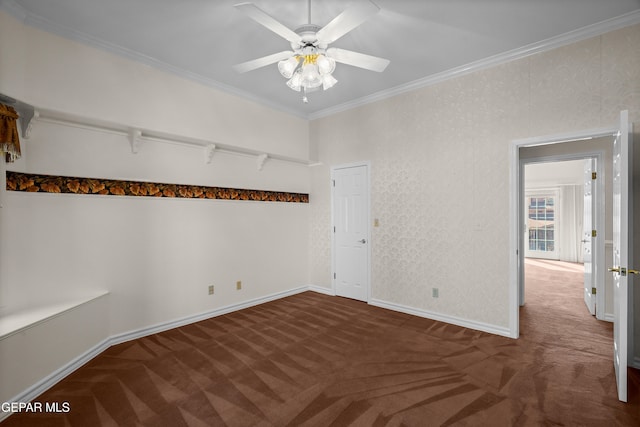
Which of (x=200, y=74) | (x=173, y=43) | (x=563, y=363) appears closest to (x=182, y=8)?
(x=173, y=43)

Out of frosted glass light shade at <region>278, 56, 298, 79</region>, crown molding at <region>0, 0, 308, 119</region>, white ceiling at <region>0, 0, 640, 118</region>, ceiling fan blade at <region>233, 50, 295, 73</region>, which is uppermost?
white ceiling at <region>0, 0, 640, 118</region>

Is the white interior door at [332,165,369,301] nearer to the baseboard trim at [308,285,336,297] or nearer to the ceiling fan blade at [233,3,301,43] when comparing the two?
the baseboard trim at [308,285,336,297]

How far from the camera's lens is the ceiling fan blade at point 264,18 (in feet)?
5.40

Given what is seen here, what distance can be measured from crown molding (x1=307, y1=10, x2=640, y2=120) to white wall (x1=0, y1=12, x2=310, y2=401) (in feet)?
5.72

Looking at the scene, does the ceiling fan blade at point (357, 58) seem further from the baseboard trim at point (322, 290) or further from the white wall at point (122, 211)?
the baseboard trim at point (322, 290)

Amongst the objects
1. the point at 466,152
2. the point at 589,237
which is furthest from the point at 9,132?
the point at 589,237

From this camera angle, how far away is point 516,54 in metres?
3.11

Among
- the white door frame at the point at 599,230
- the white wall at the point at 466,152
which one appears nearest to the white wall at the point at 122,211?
the white wall at the point at 466,152

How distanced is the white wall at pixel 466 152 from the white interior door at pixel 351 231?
192 millimetres

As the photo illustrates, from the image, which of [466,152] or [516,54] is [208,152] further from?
→ [516,54]

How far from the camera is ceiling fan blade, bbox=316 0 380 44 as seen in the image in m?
1.63

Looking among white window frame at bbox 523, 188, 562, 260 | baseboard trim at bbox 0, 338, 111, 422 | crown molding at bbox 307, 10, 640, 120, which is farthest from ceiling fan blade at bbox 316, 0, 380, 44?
white window frame at bbox 523, 188, 562, 260

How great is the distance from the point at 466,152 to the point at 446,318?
2.05m

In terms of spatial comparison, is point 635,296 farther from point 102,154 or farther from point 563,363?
point 102,154
